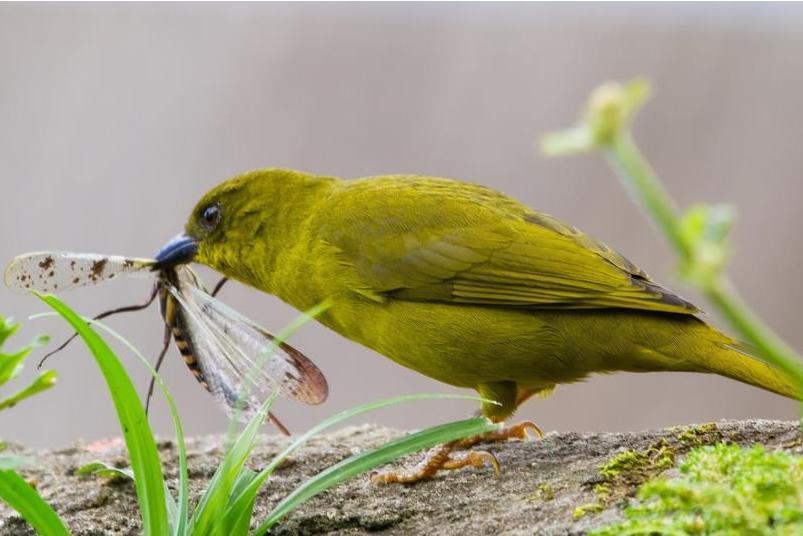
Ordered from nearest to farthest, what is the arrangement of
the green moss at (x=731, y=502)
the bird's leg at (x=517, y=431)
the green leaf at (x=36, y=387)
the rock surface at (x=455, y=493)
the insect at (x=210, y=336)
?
the green moss at (x=731, y=502) → the rock surface at (x=455, y=493) → the green leaf at (x=36, y=387) → the insect at (x=210, y=336) → the bird's leg at (x=517, y=431)

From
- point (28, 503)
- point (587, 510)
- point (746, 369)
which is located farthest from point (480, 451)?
point (28, 503)

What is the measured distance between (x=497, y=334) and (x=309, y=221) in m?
0.98

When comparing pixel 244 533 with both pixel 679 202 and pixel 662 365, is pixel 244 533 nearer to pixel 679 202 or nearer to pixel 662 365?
pixel 662 365

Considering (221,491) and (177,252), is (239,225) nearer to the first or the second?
(177,252)

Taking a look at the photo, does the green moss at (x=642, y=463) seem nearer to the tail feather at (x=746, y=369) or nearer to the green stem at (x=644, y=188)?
the tail feather at (x=746, y=369)

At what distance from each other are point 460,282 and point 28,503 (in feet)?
5.80

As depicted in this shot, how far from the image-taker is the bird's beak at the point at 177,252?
171 inches

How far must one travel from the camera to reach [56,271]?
3.78 metres

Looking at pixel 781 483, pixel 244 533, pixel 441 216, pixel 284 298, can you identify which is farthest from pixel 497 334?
pixel 781 483

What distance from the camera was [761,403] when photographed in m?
6.92

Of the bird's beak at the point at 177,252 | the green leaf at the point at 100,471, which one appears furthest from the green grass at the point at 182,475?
the bird's beak at the point at 177,252

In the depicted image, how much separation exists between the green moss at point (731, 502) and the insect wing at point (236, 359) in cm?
157

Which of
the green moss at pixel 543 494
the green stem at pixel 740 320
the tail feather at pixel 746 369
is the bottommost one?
the green stem at pixel 740 320

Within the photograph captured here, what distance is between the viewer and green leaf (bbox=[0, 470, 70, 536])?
2.90m
